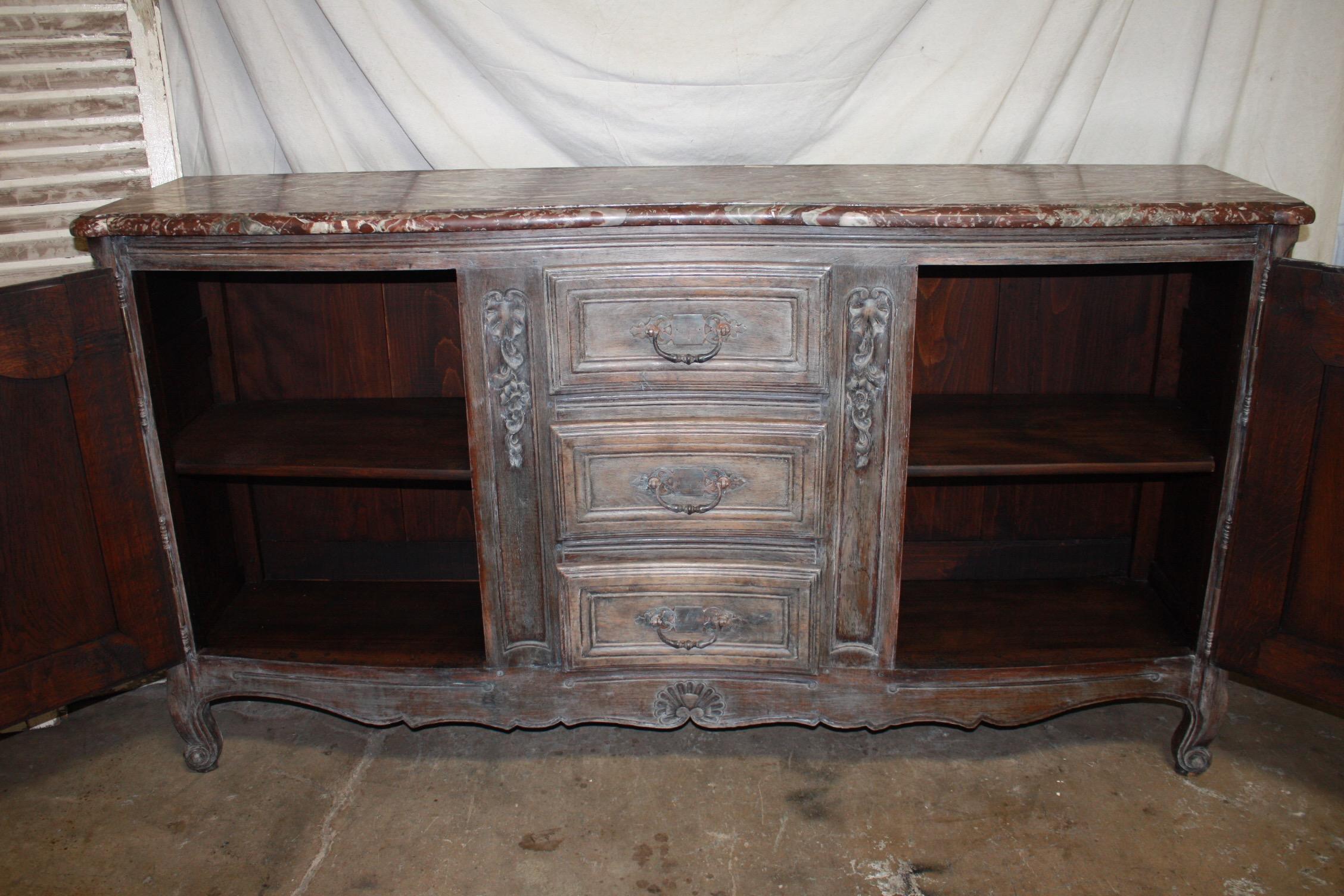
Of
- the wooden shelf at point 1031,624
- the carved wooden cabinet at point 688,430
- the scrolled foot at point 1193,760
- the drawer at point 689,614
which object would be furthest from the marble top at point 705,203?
the scrolled foot at point 1193,760

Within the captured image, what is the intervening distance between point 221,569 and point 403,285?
2.50 ft

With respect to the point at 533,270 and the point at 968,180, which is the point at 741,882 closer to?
the point at 533,270

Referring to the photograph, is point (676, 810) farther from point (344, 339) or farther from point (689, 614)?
point (344, 339)

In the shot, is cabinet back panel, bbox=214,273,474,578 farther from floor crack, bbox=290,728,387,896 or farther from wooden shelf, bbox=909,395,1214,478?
wooden shelf, bbox=909,395,1214,478

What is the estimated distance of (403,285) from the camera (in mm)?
2410

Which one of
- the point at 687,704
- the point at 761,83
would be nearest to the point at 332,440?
the point at 687,704

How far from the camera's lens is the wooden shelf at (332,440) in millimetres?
2053

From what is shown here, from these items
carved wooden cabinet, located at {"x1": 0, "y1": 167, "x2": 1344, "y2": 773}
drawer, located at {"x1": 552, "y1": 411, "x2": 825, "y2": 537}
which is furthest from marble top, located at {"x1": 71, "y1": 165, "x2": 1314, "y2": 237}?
drawer, located at {"x1": 552, "y1": 411, "x2": 825, "y2": 537}

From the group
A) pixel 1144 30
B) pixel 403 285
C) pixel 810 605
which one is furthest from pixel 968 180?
pixel 403 285

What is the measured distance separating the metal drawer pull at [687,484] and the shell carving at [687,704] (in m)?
0.37

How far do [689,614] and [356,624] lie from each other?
770 mm

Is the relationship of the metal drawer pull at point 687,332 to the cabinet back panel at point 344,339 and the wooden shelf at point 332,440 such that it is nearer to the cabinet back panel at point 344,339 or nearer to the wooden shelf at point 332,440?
the wooden shelf at point 332,440

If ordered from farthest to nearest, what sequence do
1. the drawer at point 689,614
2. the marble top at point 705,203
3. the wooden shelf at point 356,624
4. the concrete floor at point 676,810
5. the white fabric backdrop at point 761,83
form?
1. the white fabric backdrop at point 761,83
2. the wooden shelf at point 356,624
3. the drawer at point 689,614
4. the concrete floor at point 676,810
5. the marble top at point 705,203

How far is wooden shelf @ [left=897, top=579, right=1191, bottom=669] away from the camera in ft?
6.87
